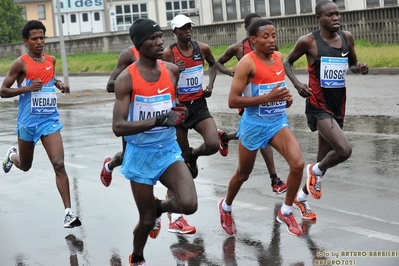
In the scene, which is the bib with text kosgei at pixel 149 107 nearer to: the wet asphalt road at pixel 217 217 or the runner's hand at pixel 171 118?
the runner's hand at pixel 171 118

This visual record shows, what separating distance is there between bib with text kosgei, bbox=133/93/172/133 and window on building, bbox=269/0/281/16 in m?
45.4

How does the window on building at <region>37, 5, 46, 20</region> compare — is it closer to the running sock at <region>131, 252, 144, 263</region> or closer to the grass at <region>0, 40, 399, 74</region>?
the grass at <region>0, 40, 399, 74</region>

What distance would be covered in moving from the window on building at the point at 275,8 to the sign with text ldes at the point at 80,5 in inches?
1620

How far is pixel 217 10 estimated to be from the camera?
56.0 metres

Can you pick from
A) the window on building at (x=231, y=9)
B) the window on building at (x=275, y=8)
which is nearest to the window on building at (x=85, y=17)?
the window on building at (x=231, y=9)

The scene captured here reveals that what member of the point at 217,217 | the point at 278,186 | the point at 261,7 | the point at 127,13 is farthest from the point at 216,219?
the point at 127,13

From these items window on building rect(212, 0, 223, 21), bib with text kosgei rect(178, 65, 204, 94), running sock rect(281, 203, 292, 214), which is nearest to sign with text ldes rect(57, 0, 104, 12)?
window on building rect(212, 0, 223, 21)

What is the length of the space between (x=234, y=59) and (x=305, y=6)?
747 inches

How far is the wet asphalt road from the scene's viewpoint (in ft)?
22.5

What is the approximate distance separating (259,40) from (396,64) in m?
16.6

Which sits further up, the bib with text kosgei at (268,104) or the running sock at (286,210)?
the bib with text kosgei at (268,104)

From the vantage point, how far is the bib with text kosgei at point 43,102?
8.62m

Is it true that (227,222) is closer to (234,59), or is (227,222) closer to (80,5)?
(234,59)

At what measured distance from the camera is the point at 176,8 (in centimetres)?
9062
